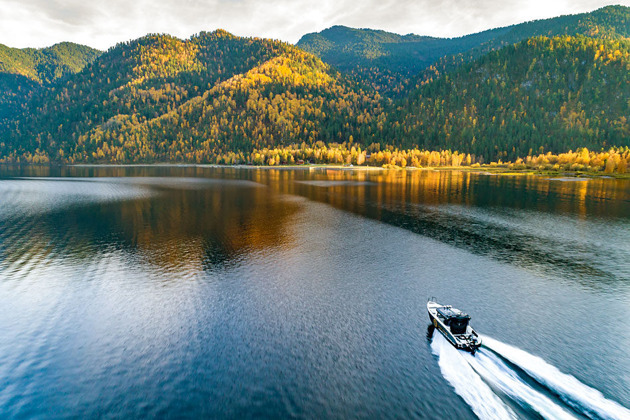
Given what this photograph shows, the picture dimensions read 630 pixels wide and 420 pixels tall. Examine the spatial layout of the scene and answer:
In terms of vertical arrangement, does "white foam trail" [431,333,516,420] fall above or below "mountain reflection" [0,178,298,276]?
below

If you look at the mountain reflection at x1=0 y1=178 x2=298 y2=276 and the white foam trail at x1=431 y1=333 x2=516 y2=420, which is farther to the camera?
the mountain reflection at x1=0 y1=178 x2=298 y2=276

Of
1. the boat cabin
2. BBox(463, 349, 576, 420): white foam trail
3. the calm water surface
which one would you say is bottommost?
BBox(463, 349, 576, 420): white foam trail

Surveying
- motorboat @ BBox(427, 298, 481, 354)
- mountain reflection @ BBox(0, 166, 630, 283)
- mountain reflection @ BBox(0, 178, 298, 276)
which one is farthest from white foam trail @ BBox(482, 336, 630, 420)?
mountain reflection @ BBox(0, 178, 298, 276)

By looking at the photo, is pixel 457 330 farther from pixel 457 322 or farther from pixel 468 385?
pixel 468 385

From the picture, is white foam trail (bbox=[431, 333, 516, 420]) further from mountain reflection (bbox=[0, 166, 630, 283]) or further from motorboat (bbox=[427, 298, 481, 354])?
mountain reflection (bbox=[0, 166, 630, 283])

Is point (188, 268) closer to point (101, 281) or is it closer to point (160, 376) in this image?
point (101, 281)

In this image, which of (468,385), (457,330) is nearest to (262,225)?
(457,330)

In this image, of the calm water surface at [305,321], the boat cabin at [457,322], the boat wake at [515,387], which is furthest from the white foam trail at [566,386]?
the boat cabin at [457,322]

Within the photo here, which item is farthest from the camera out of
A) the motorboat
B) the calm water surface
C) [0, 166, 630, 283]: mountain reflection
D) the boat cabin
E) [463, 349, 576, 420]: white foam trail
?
[0, 166, 630, 283]: mountain reflection
